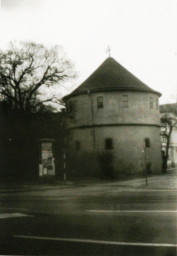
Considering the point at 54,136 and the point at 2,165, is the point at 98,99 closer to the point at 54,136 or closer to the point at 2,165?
the point at 54,136

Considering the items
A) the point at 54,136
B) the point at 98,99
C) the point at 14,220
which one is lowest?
the point at 14,220

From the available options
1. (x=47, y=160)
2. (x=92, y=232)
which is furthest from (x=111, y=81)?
(x=92, y=232)

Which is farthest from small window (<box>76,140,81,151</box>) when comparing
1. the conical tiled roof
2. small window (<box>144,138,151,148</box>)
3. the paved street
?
the paved street

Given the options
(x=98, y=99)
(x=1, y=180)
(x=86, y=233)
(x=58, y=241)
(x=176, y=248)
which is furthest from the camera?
(x=98, y=99)

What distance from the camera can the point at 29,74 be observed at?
3747 cm

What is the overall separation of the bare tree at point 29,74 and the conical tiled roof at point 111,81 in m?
7.96

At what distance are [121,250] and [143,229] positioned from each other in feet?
5.82

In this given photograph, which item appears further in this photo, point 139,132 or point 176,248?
point 139,132

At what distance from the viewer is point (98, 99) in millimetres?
46656

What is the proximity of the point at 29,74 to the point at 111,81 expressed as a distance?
1267 cm

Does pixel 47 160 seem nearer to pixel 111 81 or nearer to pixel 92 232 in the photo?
pixel 111 81

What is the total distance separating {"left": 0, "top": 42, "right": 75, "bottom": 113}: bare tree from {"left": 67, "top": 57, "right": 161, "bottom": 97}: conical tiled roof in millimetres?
7964

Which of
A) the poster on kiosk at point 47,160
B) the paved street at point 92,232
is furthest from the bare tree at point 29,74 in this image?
the paved street at point 92,232

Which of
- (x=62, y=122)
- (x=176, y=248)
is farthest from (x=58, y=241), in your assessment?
(x=62, y=122)
